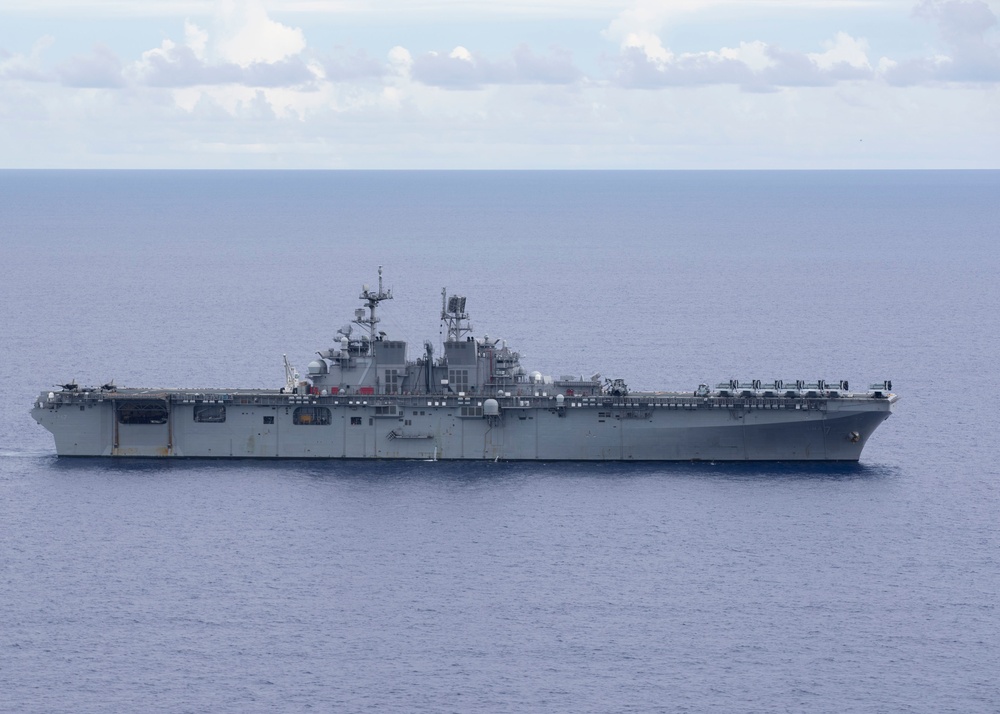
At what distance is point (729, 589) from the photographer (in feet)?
209

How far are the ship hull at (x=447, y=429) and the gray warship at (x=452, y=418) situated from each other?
0.05 meters

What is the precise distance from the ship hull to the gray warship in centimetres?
5

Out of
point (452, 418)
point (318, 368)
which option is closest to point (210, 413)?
point (318, 368)

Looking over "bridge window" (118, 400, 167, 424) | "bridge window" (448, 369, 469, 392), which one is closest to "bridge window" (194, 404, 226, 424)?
"bridge window" (118, 400, 167, 424)

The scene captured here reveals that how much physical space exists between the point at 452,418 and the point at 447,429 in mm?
650

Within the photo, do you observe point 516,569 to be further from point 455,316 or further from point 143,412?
point 143,412

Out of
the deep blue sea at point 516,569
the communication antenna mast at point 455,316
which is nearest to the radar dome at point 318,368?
the deep blue sea at point 516,569

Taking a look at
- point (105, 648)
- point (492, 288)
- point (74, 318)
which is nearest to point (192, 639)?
point (105, 648)

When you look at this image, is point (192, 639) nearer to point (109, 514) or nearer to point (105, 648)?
point (105, 648)

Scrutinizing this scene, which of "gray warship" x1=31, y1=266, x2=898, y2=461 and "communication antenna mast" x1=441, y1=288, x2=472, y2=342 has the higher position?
"communication antenna mast" x1=441, y1=288, x2=472, y2=342

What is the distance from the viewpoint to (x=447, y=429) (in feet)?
276

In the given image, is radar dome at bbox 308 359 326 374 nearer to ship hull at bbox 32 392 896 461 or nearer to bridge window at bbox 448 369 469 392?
ship hull at bbox 32 392 896 461

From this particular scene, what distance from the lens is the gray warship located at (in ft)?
271

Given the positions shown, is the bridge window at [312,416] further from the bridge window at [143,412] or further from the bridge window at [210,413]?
the bridge window at [143,412]
